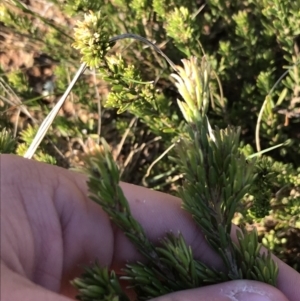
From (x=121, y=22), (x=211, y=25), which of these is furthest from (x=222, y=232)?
(x=211, y=25)

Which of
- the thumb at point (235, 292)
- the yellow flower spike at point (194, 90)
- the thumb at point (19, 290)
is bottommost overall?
the thumb at point (19, 290)

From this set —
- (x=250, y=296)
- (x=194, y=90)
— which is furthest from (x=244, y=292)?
(x=194, y=90)

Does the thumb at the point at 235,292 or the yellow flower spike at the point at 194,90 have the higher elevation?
the yellow flower spike at the point at 194,90

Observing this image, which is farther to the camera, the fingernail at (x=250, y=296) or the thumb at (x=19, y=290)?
the fingernail at (x=250, y=296)

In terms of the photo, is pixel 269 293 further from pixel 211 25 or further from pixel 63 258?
pixel 211 25

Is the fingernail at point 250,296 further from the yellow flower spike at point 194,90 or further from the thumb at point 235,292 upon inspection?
the yellow flower spike at point 194,90

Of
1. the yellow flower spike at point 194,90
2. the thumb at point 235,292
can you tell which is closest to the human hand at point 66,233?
the thumb at point 235,292

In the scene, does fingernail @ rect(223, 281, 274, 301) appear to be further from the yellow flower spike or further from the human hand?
the yellow flower spike

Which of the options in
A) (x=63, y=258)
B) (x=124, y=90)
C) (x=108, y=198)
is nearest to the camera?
(x=108, y=198)
